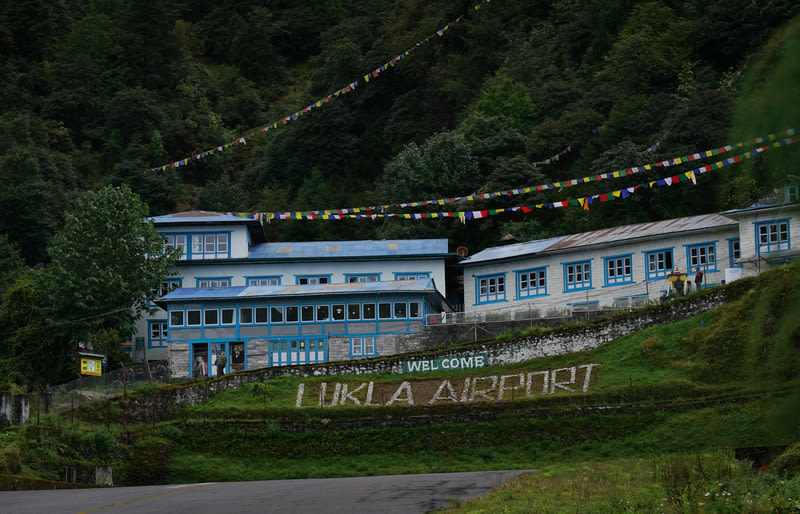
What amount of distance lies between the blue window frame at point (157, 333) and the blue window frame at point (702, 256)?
29737 millimetres

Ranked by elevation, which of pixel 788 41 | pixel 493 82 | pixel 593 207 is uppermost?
pixel 493 82

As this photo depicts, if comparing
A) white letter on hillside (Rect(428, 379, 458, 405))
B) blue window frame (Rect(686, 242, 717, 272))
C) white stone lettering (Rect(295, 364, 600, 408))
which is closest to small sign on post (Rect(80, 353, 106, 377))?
white stone lettering (Rect(295, 364, 600, 408))

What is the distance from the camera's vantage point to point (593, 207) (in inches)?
2488

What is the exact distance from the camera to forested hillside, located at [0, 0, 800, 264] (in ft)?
211

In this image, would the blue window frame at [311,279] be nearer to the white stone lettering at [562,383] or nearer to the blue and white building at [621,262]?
the blue and white building at [621,262]

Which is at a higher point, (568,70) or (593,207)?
(568,70)

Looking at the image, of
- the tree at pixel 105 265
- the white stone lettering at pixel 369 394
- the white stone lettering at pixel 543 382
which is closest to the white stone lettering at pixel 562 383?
the white stone lettering at pixel 543 382

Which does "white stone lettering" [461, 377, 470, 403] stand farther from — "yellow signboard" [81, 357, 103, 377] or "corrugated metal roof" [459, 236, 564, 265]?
"yellow signboard" [81, 357, 103, 377]

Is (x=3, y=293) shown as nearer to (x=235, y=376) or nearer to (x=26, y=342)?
(x=26, y=342)

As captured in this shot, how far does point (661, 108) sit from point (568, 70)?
15986 millimetres

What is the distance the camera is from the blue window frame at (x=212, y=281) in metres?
60.9

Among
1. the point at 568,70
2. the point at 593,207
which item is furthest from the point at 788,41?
the point at 568,70

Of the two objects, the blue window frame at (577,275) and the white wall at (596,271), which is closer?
the white wall at (596,271)

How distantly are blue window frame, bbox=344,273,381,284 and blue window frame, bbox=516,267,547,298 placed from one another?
8.99 m
